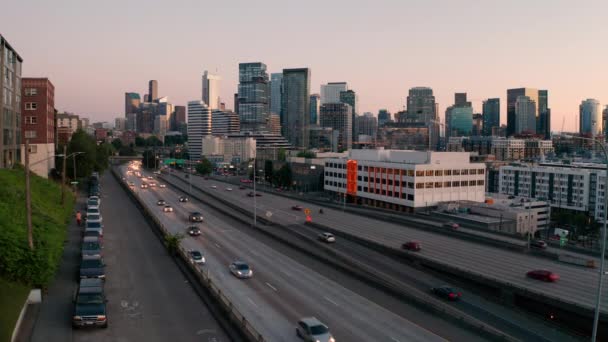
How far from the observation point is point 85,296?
23156 mm

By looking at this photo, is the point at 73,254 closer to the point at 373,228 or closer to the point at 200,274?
the point at 200,274

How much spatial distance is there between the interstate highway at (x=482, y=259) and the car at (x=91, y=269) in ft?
80.3

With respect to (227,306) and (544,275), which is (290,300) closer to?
(227,306)

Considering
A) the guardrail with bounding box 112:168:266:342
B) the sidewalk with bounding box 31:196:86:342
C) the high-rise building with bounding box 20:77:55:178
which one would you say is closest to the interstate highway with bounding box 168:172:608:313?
the guardrail with bounding box 112:168:266:342

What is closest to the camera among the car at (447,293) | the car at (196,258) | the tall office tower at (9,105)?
the car at (447,293)

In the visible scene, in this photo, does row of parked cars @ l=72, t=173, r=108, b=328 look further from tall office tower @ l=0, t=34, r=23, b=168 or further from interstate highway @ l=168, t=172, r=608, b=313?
tall office tower @ l=0, t=34, r=23, b=168

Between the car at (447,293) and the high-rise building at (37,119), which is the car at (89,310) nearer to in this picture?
the car at (447,293)

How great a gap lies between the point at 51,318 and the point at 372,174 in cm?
7174

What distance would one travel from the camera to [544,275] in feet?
112

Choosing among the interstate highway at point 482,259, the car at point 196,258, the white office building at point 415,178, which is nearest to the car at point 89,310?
the car at point 196,258

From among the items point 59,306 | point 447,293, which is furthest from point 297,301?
point 59,306

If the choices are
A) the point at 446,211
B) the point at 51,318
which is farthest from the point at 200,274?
the point at 446,211

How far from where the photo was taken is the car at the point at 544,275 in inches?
1340

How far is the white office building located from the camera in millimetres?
81125
